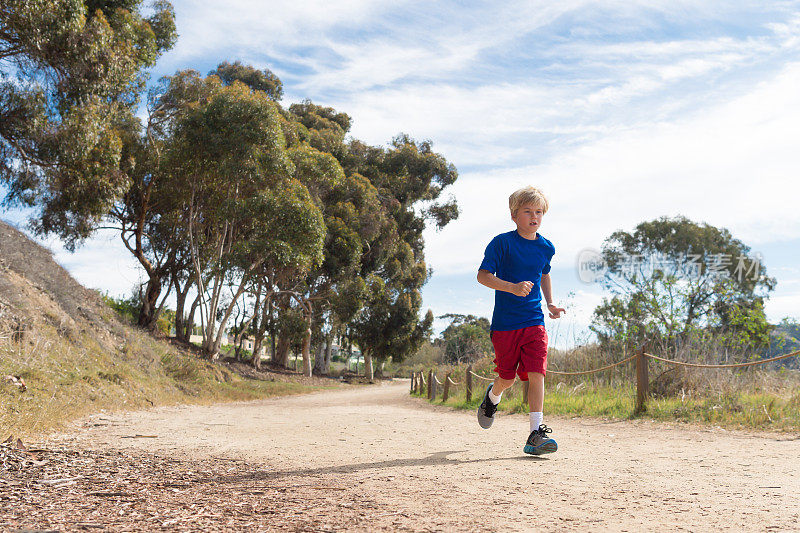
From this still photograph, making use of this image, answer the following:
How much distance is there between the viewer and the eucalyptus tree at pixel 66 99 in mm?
11125

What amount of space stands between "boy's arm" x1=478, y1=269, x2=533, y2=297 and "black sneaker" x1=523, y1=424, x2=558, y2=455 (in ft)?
3.68

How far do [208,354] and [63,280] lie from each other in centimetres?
651

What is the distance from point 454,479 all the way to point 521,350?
126 centimetres

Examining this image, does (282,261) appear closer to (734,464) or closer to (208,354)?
(208,354)

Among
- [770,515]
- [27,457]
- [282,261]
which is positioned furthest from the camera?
[282,261]

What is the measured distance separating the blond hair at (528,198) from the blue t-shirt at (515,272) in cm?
24

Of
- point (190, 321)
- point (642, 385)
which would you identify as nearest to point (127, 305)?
point (190, 321)

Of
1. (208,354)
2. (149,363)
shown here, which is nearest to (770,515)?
(149,363)

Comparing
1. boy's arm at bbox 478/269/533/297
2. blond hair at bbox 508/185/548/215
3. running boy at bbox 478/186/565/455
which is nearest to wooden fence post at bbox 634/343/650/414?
running boy at bbox 478/186/565/455

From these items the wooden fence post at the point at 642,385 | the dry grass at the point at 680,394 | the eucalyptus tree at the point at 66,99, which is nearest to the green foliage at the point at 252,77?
the eucalyptus tree at the point at 66,99

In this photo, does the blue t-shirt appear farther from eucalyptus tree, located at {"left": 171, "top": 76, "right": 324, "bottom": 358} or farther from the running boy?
eucalyptus tree, located at {"left": 171, "top": 76, "right": 324, "bottom": 358}

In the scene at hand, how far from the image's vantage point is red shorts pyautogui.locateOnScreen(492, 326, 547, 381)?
14.1 feet

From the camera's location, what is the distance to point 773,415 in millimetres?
6918

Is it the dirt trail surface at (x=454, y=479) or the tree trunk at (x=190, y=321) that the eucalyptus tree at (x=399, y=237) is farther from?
the dirt trail surface at (x=454, y=479)
